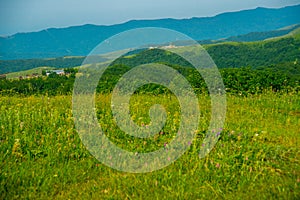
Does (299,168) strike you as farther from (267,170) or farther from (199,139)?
(199,139)

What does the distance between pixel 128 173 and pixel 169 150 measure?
1.20 m

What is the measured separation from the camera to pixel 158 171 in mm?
5480

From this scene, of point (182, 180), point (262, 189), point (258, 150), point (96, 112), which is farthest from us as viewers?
point (96, 112)

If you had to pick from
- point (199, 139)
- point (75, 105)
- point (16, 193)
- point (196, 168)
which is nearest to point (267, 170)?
point (196, 168)

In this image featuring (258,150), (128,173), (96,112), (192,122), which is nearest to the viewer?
(128,173)

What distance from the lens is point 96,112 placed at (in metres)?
8.96

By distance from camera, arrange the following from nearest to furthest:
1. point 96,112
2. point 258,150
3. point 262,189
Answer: point 262,189, point 258,150, point 96,112

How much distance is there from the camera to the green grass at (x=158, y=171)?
478cm

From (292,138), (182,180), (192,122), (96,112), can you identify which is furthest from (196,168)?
Result: (96,112)

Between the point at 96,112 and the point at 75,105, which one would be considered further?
the point at 75,105

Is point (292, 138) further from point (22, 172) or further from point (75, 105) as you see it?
point (75, 105)

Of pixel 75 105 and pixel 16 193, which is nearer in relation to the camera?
pixel 16 193

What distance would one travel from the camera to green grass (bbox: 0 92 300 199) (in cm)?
478

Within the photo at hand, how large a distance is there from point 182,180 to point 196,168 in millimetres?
601
